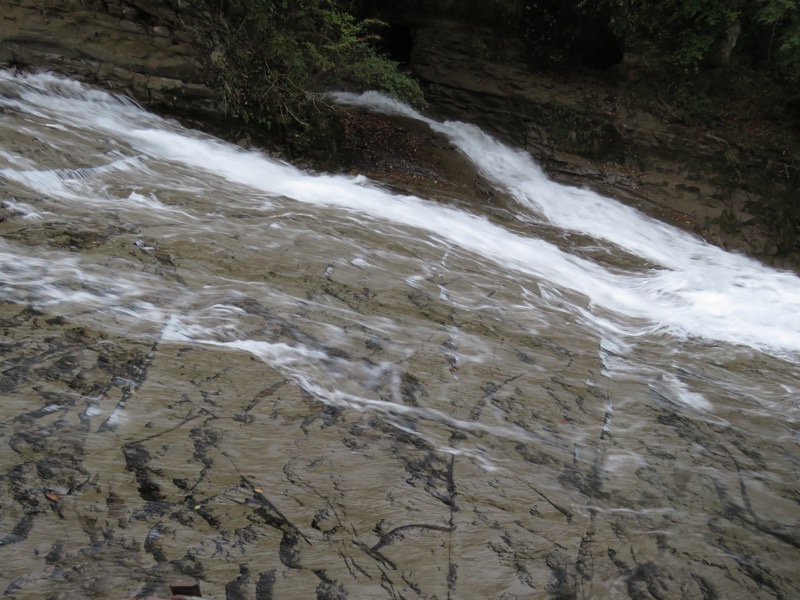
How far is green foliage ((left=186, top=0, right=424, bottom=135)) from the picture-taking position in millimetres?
9016

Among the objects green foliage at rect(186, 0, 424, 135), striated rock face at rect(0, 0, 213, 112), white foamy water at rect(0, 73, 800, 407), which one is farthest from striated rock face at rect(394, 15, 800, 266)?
striated rock face at rect(0, 0, 213, 112)

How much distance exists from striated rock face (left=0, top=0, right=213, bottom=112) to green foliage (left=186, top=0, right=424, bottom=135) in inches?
12.9

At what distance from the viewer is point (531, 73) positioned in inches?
508

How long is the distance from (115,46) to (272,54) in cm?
208

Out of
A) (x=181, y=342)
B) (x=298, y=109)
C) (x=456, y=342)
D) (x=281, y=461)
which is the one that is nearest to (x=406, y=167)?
(x=298, y=109)

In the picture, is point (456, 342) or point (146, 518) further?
point (456, 342)

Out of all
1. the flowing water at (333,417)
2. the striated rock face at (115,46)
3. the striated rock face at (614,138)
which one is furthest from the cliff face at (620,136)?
the flowing water at (333,417)

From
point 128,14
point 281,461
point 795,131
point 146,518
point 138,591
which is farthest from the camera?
point 795,131

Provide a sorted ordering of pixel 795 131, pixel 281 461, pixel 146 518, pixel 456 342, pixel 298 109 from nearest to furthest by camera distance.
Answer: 1. pixel 146 518
2. pixel 281 461
3. pixel 456 342
4. pixel 298 109
5. pixel 795 131

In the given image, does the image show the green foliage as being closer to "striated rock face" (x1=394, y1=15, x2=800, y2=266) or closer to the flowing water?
the flowing water

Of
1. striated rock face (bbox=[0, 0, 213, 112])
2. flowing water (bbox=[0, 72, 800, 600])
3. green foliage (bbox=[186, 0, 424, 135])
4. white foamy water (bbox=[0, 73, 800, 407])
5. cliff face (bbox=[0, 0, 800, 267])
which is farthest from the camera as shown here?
cliff face (bbox=[0, 0, 800, 267])

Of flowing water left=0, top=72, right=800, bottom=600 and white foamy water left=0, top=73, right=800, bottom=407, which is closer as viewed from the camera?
flowing water left=0, top=72, right=800, bottom=600

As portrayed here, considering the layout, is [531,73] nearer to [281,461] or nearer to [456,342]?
[456,342]

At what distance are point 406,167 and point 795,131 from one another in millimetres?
8122
